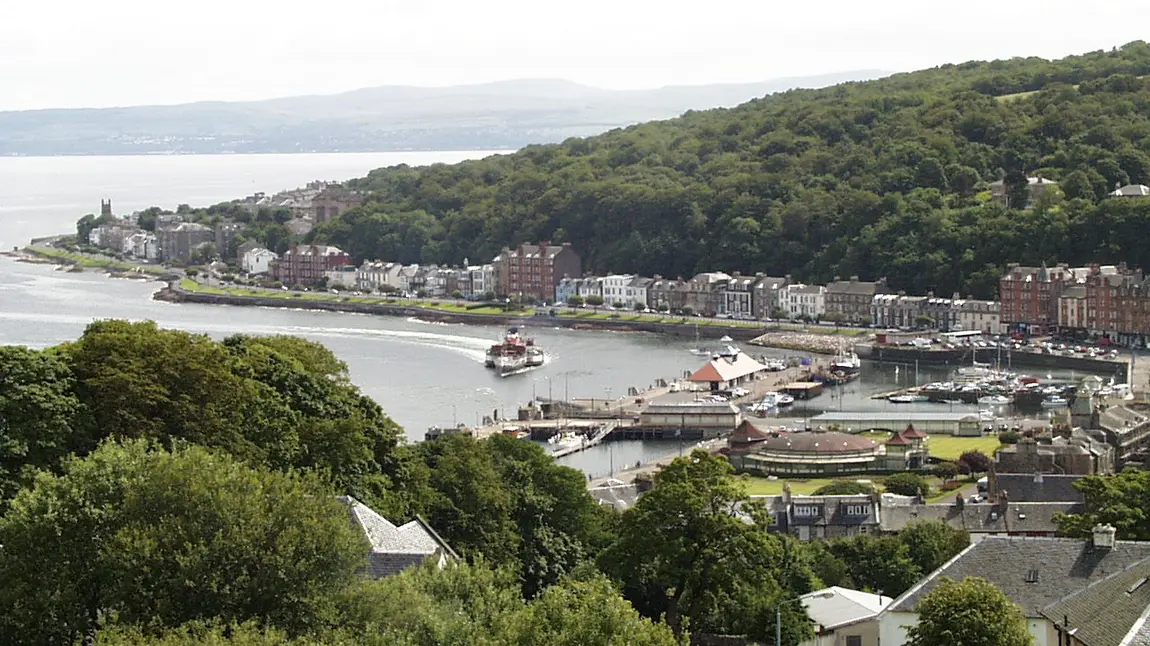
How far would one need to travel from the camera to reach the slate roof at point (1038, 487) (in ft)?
91.7

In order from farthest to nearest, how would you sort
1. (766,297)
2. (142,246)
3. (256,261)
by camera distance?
(142,246), (256,261), (766,297)

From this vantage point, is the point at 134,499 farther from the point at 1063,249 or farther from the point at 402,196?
the point at 402,196

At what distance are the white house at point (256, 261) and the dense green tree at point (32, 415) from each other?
255 ft

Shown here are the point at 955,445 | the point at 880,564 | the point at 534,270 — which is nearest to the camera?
the point at 880,564

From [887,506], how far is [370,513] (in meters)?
12.6

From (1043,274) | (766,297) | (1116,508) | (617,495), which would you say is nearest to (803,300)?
(766,297)

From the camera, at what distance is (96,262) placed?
4227 inches

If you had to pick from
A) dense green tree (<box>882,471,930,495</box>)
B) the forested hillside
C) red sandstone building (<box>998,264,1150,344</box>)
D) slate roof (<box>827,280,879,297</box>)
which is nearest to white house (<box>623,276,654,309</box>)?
the forested hillside

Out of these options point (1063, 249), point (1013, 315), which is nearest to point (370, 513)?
point (1013, 315)

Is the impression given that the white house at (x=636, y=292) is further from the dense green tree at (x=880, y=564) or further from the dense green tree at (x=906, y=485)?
the dense green tree at (x=880, y=564)

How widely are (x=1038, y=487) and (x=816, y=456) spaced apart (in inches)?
336

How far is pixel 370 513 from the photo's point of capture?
1773 centimetres

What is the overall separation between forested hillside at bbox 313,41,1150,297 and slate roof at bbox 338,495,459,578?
51.9m

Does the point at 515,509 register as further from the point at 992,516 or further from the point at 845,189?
the point at 845,189
